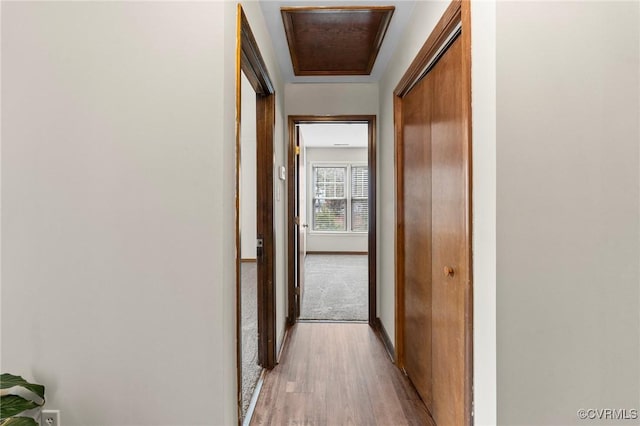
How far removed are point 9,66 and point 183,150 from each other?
71cm

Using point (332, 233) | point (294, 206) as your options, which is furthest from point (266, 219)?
point (332, 233)

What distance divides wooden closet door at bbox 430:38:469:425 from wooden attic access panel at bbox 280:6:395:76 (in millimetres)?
692

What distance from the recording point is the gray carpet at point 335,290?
3.54 meters

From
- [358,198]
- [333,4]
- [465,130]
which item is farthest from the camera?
[358,198]

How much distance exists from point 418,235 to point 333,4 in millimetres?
1500

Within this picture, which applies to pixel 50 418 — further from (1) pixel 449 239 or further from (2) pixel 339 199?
(2) pixel 339 199

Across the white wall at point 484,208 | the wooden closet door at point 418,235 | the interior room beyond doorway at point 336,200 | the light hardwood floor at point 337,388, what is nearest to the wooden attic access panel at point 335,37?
the wooden closet door at point 418,235

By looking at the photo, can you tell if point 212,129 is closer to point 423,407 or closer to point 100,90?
point 100,90

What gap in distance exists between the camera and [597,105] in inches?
40.1

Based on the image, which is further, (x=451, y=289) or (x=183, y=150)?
(x=451, y=289)

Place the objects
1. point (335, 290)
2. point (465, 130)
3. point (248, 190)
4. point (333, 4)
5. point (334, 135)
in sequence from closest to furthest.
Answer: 1. point (465, 130)
2. point (333, 4)
3. point (335, 290)
4. point (248, 190)
5. point (334, 135)

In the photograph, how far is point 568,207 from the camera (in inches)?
40.3

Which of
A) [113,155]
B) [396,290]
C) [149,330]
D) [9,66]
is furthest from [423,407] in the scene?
[9,66]

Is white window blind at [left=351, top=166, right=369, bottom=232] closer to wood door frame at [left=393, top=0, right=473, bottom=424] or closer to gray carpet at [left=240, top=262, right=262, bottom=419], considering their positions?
gray carpet at [left=240, top=262, right=262, bottom=419]
